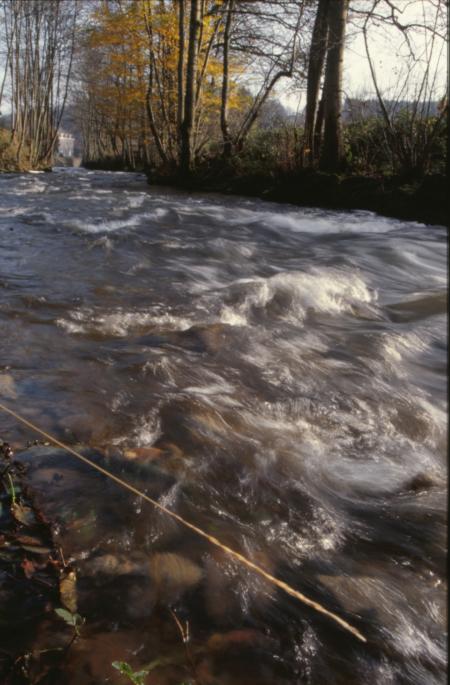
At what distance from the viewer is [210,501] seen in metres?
1.78

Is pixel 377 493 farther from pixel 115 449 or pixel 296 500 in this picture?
pixel 115 449

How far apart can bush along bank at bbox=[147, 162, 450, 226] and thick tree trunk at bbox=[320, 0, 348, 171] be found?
392 millimetres

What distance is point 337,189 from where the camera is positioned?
10531mm

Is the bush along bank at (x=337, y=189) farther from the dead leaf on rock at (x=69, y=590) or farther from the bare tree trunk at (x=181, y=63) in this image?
the dead leaf on rock at (x=69, y=590)

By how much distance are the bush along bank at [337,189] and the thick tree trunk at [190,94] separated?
1.59ft

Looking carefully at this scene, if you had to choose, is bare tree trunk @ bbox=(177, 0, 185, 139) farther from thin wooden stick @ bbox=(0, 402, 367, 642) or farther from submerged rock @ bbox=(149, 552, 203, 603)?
submerged rock @ bbox=(149, 552, 203, 603)

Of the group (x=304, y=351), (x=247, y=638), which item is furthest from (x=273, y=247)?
(x=247, y=638)

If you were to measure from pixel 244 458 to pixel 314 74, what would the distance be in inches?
515

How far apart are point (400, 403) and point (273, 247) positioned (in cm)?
457

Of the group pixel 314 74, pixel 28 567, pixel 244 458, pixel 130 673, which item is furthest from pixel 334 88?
pixel 130 673

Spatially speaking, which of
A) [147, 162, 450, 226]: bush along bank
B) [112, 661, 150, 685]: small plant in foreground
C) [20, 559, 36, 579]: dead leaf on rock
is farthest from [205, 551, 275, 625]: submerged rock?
[147, 162, 450, 226]: bush along bank

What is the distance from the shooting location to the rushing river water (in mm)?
1304

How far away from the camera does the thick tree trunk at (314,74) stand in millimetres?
11172

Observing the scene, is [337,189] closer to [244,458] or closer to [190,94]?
[190,94]
